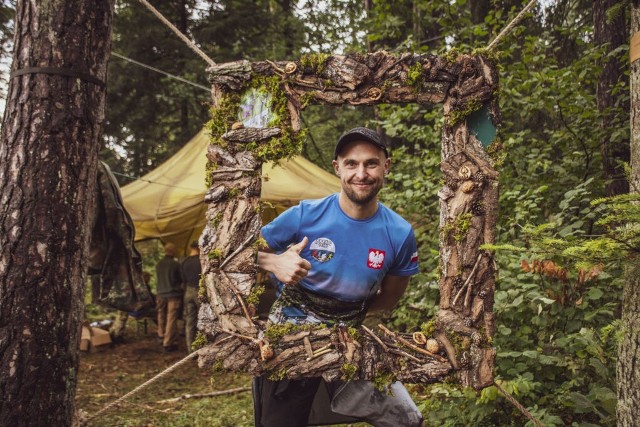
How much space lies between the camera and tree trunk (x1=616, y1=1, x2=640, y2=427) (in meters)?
2.12

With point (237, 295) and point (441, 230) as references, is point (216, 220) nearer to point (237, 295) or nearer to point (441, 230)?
point (237, 295)

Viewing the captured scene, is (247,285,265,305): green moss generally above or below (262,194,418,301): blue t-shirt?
below

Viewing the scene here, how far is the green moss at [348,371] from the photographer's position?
→ 79.1 inches

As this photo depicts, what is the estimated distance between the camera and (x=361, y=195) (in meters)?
2.31

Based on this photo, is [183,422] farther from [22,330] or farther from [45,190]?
[45,190]

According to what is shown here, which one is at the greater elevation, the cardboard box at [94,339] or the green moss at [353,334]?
the green moss at [353,334]

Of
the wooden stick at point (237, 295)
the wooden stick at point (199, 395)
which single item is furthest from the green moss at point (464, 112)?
the wooden stick at point (199, 395)

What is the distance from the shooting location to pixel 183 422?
5.08 meters

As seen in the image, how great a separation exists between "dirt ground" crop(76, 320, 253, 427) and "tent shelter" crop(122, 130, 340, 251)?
2018 mm

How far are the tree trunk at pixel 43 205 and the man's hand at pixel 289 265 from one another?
3.32 ft

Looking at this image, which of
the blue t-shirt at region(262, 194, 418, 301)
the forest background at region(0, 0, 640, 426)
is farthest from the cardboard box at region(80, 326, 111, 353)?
the blue t-shirt at region(262, 194, 418, 301)

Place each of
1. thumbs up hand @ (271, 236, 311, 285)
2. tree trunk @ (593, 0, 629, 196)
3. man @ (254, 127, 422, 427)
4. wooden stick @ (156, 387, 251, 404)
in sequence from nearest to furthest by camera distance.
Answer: thumbs up hand @ (271, 236, 311, 285) < man @ (254, 127, 422, 427) < tree trunk @ (593, 0, 629, 196) < wooden stick @ (156, 387, 251, 404)

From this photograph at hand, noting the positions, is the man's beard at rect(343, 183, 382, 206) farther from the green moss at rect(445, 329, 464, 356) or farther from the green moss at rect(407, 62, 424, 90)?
the green moss at rect(445, 329, 464, 356)

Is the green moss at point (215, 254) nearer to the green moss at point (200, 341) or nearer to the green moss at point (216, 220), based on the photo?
the green moss at point (216, 220)
